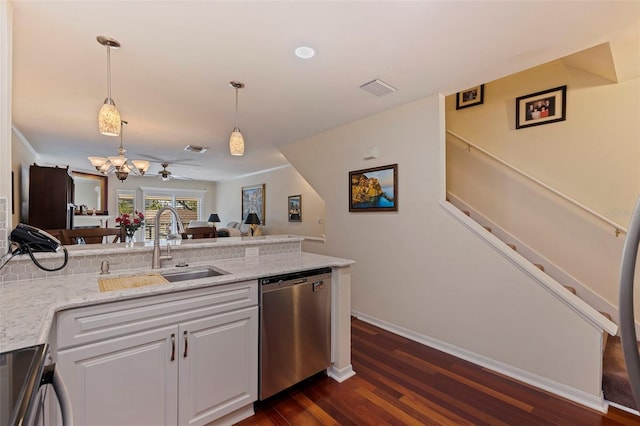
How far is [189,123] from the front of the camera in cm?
366

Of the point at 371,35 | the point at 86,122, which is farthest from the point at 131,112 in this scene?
the point at 371,35

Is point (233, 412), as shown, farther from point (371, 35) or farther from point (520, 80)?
point (520, 80)

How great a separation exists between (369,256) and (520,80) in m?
2.62

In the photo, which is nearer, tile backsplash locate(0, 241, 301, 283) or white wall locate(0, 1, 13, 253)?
white wall locate(0, 1, 13, 253)

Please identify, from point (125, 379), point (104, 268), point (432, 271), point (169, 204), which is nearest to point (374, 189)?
point (432, 271)

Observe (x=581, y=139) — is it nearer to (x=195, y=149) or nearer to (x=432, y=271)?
(x=432, y=271)

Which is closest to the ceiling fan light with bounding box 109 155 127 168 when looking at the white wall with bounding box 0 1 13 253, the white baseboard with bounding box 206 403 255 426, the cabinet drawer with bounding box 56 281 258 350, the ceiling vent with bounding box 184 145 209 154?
the ceiling vent with bounding box 184 145 209 154

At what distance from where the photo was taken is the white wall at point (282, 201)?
18.9 ft

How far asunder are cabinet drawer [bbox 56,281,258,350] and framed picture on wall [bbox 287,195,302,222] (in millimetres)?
4337

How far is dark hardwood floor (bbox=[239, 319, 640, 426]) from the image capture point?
71.2 inches

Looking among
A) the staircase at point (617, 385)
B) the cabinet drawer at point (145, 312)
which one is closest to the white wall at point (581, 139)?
the staircase at point (617, 385)

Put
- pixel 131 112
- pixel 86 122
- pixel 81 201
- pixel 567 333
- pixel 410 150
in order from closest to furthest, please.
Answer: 1. pixel 567 333
2. pixel 410 150
3. pixel 131 112
4. pixel 86 122
5. pixel 81 201

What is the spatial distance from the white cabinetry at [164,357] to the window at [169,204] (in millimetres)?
7450

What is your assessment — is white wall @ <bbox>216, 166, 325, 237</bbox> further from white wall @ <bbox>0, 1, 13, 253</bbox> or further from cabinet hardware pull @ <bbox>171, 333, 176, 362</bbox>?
white wall @ <bbox>0, 1, 13, 253</bbox>
